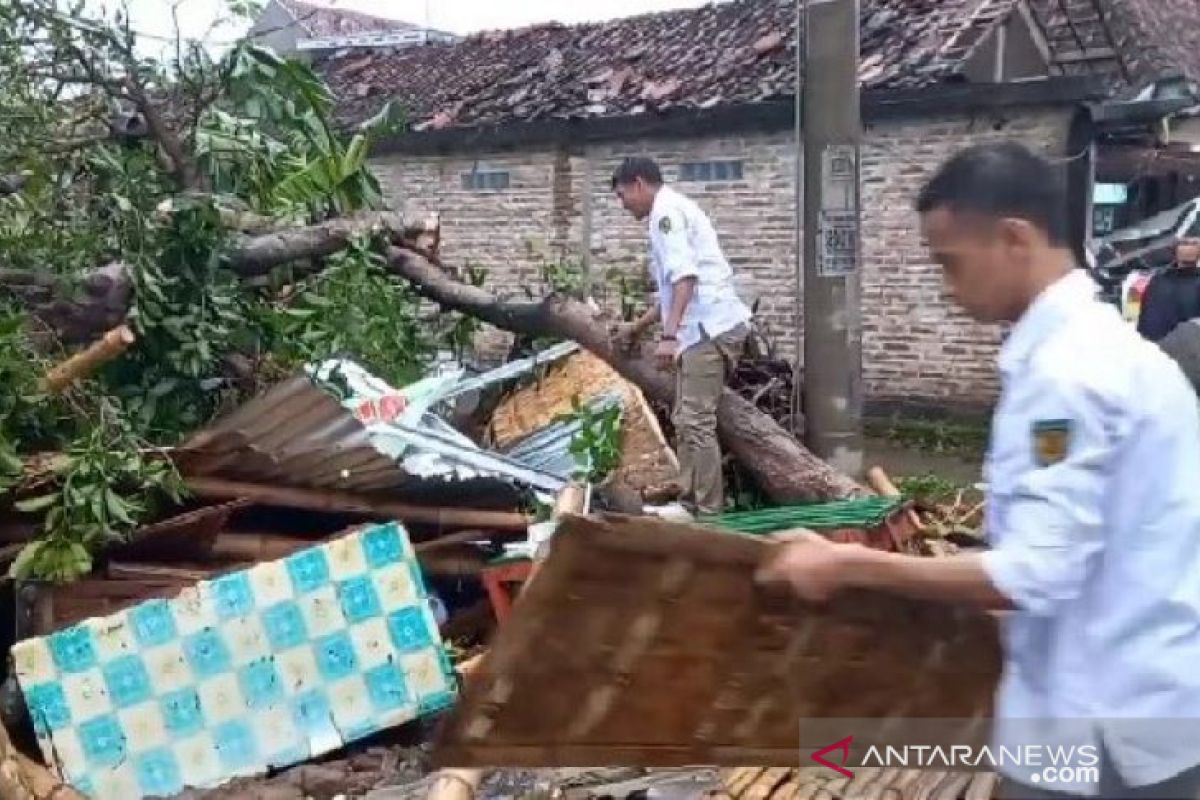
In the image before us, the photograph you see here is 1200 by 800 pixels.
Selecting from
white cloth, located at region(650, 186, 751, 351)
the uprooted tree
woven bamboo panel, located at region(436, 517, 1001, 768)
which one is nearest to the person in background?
the uprooted tree

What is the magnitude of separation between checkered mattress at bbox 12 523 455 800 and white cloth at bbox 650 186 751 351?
2.31 m

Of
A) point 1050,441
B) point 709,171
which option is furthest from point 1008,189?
point 709,171

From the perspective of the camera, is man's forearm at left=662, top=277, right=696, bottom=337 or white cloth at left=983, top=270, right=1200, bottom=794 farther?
man's forearm at left=662, top=277, right=696, bottom=337

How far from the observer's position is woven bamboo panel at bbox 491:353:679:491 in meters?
7.07

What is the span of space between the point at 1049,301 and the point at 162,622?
3432 millimetres

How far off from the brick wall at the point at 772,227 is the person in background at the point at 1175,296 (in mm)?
2364

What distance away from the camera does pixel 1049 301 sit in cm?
205

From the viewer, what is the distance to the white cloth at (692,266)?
Result: 675 cm

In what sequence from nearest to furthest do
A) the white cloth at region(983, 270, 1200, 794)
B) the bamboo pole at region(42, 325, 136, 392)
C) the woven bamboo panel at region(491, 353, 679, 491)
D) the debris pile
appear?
the white cloth at region(983, 270, 1200, 794)
the debris pile
the bamboo pole at region(42, 325, 136, 392)
the woven bamboo panel at region(491, 353, 679, 491)

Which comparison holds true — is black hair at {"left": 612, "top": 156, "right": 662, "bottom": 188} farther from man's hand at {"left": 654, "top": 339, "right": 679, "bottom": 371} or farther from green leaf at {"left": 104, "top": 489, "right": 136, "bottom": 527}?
green leaf at {"left": 104, "top": 489, "right": 136, "bottom": 527}

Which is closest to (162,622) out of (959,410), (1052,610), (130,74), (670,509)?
(670,509)

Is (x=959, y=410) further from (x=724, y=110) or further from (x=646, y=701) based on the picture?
(x=646, y=701)

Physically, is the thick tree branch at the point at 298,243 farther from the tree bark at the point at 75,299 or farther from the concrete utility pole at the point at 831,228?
the concrete utility pole at the point at 831,228

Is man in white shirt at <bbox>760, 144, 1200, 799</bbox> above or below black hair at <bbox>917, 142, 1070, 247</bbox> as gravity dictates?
below
